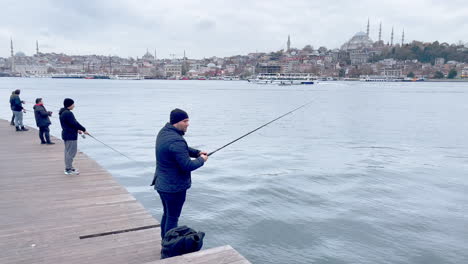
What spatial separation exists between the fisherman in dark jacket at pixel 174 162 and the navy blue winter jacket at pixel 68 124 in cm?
408

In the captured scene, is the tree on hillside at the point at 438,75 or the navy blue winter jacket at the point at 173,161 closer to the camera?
the navy blue winter jacket at the point at 173,161

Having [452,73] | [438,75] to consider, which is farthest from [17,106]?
[438,75]

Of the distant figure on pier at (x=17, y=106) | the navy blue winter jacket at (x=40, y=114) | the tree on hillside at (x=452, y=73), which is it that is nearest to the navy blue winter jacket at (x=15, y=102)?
the distant figure on pier at (x=17, y=106)

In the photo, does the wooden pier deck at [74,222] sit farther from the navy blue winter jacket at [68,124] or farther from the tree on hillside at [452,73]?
the tree on hillside at [452,73]

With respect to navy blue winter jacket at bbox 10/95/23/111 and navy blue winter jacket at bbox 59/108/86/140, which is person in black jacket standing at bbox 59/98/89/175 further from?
navy blue winter jacket at bbox 10/95/23/111

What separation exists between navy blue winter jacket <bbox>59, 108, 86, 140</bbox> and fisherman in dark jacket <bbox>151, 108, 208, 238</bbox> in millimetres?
4082

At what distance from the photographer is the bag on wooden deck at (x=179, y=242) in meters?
4.34

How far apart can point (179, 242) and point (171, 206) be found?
21.7 inches

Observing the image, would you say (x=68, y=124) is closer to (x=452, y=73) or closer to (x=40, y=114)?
(x=40, y=114)

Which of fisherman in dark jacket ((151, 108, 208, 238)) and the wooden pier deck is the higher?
fisherman in dark jacket ((151, 108, 208, 238))

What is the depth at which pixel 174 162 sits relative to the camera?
4.53m

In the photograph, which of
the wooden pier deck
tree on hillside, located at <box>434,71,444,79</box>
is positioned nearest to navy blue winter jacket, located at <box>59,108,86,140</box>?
the wooden pier deck

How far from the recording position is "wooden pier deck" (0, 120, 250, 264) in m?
4.68

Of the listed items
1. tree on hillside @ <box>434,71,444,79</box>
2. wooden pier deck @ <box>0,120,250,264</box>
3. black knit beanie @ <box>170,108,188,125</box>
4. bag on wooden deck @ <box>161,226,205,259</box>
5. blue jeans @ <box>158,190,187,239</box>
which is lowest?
wooden pier deck @ <box>0,120,250,264</box>
